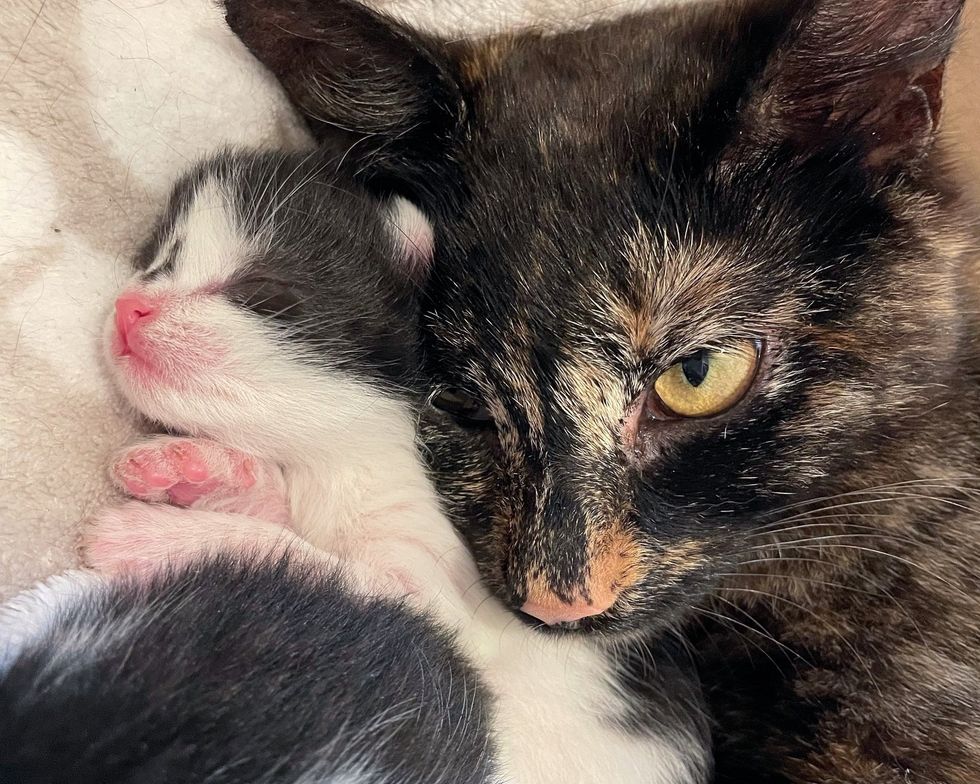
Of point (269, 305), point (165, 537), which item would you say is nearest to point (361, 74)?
point (269, 305)

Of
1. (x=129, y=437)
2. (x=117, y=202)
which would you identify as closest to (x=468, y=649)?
(x=129, y=437)

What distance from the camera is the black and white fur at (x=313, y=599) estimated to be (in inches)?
29.2

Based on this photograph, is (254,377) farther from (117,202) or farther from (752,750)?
(752,750)

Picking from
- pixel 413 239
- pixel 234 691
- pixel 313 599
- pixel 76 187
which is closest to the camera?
pixel 234 691

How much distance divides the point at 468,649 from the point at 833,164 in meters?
0.74

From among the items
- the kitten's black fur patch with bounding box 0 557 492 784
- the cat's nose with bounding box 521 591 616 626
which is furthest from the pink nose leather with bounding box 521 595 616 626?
the kitten's black fur patch with bounding box 0 557 492 784

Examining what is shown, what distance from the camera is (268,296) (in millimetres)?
1171

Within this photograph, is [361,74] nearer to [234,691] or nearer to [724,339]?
[724,339]

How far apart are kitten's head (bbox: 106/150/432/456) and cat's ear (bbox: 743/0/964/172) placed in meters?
0.50

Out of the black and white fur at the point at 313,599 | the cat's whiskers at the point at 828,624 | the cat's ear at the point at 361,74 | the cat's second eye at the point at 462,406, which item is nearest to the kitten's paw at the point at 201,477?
the black and white fur at the point at 313,599

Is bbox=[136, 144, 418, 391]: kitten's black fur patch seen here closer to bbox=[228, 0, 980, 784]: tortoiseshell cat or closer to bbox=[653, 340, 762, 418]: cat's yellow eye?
bbox=[228, 0, 980, 784]: tortoiseshell cat

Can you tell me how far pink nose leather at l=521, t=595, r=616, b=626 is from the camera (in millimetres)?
1001

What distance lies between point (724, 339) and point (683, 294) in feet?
0.24

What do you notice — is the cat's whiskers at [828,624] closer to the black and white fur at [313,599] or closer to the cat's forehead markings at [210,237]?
the black and white fur at [313,599]
